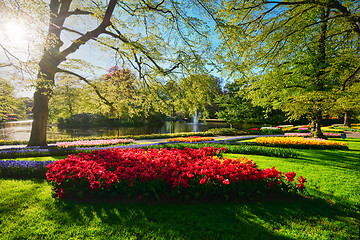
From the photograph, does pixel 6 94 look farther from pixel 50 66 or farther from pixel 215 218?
pixel 215 218

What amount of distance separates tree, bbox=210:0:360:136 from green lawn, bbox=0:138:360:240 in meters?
3.70

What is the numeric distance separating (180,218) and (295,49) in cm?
1036

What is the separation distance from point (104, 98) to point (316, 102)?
13759 mm

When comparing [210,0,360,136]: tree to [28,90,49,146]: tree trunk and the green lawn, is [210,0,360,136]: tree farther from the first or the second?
[28,90,49,146]: tree trunk

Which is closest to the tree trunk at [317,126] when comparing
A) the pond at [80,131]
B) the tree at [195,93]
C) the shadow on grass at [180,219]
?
the tree at [195,93]

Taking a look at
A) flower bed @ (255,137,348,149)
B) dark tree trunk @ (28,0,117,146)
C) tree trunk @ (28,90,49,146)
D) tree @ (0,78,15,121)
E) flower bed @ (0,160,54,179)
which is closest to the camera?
flower bed @ (0,160,54,179)

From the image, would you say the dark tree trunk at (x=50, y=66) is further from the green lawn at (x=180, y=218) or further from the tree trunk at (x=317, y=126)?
the tree trunk at (x=317, y=126)

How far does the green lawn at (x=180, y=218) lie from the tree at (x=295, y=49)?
146 inches

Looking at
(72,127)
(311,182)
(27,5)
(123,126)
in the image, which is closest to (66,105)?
(72,127)

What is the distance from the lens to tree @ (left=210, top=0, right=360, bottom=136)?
549 cm

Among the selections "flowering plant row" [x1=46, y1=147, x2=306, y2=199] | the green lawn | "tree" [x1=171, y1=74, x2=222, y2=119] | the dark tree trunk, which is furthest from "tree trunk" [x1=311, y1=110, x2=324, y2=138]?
the dark tree trunk

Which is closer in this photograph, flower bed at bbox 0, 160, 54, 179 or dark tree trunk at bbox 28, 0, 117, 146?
flower bed at bbox 0, 160, 54, 179

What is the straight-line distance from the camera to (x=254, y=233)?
2533mm

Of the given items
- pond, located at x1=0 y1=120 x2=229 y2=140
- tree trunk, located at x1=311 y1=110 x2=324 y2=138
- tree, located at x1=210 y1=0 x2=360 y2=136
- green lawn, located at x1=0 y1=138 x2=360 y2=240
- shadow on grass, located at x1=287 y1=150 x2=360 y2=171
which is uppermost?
tree, located at x1=210 y1=0 x2=360 y2=136
